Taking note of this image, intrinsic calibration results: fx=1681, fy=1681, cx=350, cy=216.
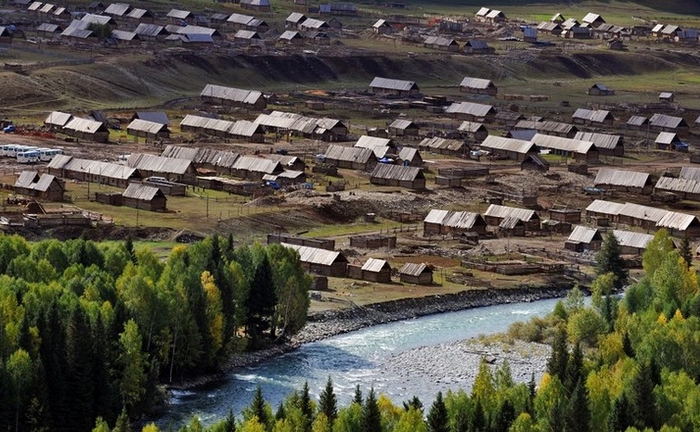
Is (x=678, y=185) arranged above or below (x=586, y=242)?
Answer: above

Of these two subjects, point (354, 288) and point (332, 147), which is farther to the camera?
point (332, 147)

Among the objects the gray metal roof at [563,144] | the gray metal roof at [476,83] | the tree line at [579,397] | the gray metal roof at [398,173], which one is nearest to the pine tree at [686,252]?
the tree line at [579,397]

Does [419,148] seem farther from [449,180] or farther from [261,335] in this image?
[261,335]

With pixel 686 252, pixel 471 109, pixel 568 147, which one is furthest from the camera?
pixel 471 109

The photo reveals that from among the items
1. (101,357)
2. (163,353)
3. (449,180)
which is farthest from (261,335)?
(449,180)

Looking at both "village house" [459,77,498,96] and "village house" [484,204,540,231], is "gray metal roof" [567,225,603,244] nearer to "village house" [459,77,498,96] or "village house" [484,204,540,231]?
"village house" [484,204,540,231]

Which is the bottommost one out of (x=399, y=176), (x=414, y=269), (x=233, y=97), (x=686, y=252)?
(x=414, y=269)

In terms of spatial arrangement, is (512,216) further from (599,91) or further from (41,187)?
(599,91)

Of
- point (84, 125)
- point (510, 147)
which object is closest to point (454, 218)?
point (510, 147)
